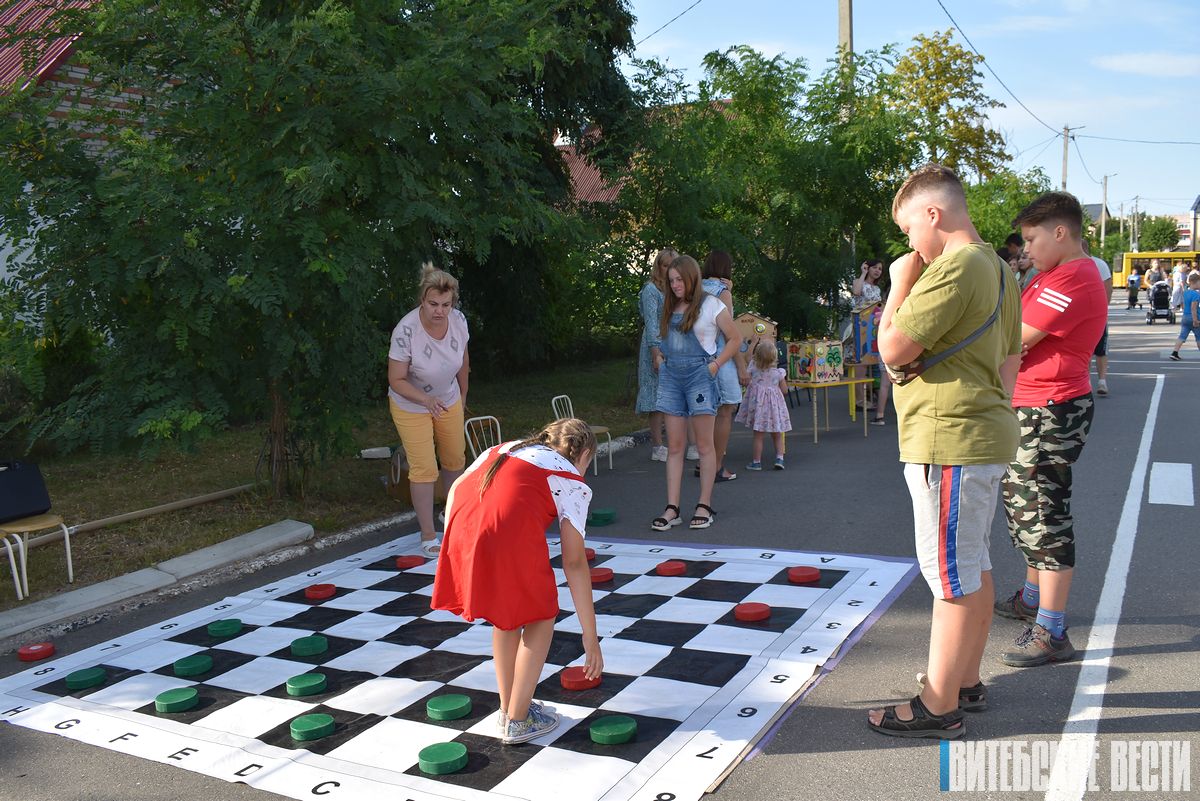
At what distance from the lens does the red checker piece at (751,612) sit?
195 inches

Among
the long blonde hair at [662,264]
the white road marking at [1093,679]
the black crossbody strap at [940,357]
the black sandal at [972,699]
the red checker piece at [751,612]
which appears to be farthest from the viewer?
the long blonde hair at [662,264]

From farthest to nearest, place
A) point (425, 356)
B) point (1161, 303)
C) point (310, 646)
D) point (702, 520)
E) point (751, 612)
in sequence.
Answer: point (1161, 303), point (702, 520), point (425, 356), point (751, 612), point (310, 646)

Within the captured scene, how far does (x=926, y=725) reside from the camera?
368 cm

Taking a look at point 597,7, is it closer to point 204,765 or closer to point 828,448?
point 828,448

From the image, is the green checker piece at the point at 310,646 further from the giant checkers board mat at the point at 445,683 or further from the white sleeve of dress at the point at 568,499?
the white sleeve of dress at the point at 568,499

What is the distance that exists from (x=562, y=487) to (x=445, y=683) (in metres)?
1.35

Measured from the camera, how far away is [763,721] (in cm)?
387

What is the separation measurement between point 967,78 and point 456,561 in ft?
83.3

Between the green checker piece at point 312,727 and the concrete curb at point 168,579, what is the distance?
2.38 meters

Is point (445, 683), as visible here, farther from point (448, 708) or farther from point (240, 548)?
point (240, 548)

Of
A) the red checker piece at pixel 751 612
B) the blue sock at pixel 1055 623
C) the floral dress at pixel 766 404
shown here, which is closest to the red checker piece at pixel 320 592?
the red checker piece at pixel 751 612

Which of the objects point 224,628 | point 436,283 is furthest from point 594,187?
point 224,628

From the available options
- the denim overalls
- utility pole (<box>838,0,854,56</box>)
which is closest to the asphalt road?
the denim overalls

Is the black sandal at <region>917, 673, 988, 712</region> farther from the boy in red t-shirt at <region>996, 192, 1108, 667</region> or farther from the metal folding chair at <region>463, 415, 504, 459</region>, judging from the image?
the metal folding chair at <region>463, 415, 504, 459</region>
